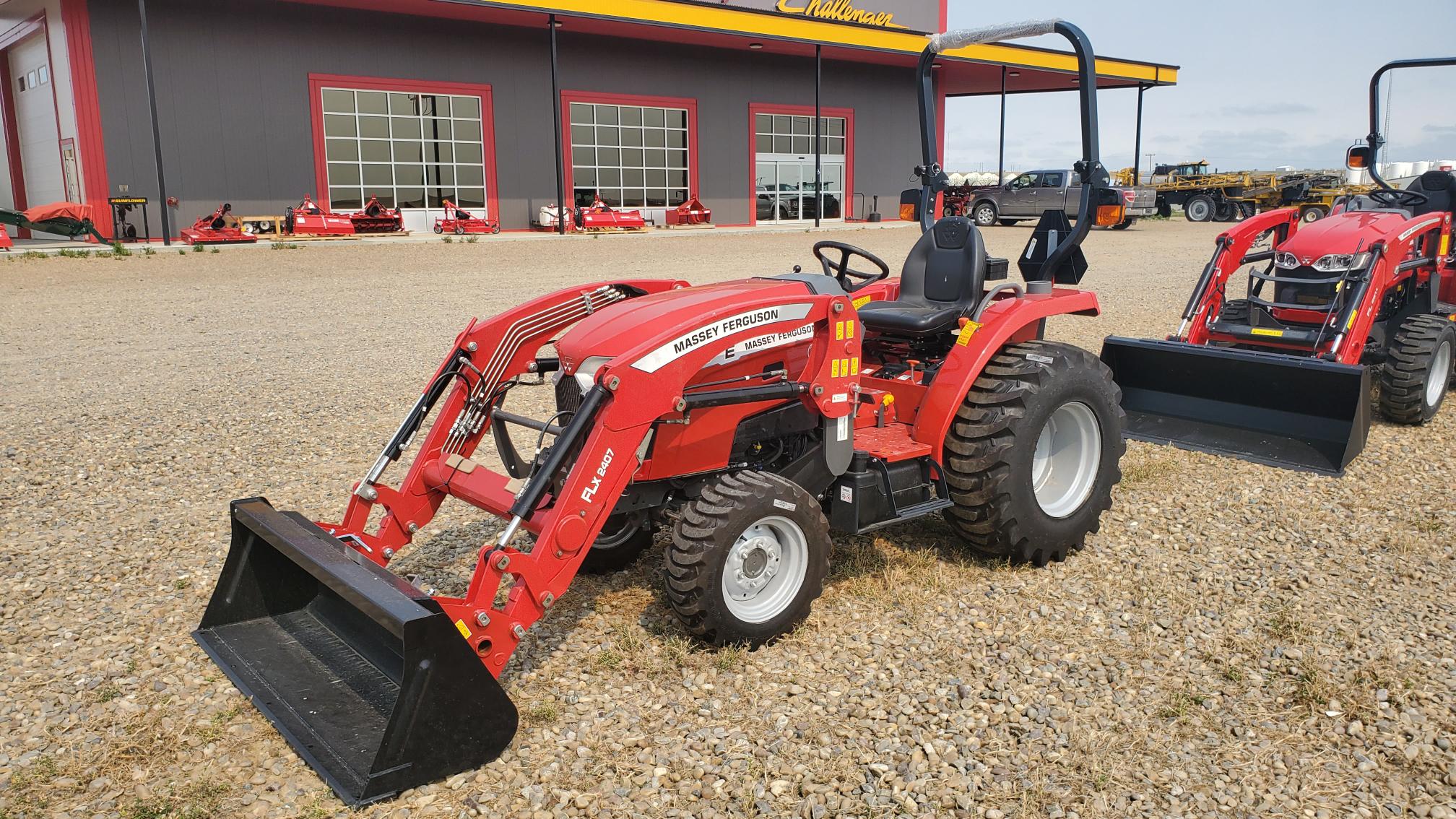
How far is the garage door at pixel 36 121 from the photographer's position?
68.6 feet

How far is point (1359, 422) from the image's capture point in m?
5.38

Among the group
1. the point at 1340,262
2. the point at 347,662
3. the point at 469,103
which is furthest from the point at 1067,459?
the point at 469,103

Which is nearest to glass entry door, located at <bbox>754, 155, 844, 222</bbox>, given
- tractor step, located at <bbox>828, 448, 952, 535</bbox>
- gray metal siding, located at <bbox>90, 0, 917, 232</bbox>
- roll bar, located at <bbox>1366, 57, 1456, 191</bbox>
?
gray metal siding, located at <bbox>90, 0, 917, 232</bbox>

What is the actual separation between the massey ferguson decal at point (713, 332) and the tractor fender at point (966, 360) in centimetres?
75

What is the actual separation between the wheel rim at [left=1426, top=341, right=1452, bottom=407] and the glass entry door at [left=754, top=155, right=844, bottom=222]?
70.6ft

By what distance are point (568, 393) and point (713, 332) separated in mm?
622

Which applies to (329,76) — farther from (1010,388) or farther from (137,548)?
(1010,388)

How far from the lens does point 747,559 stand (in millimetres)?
3363

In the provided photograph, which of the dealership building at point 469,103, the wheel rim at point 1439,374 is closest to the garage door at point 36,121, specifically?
the dealership building at point 469,103

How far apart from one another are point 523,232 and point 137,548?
19.0 metres

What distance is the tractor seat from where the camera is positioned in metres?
4.27

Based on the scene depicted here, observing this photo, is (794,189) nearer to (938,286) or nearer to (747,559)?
(938,286)

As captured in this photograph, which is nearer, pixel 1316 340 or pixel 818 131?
pixel 1316 340

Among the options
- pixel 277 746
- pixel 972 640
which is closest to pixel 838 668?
pixel 972 640
